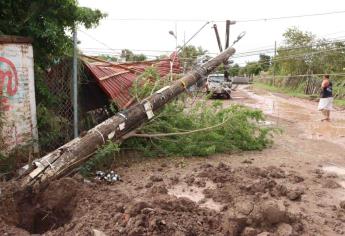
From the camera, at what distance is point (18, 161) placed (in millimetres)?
5621

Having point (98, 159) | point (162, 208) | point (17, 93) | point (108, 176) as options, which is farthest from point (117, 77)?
point (162, 208)

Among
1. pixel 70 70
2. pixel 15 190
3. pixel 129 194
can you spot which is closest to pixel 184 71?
pixel 70 70

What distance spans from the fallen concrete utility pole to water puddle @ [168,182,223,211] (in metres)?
1.38

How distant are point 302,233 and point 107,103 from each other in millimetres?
4999

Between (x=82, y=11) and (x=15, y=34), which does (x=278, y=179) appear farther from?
(x=15, y=34)

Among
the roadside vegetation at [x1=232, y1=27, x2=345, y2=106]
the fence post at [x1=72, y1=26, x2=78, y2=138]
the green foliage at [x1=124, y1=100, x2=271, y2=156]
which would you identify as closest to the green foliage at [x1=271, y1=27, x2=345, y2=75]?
the roadside vegetation at [x1=232, y1=27, x2=345, y2=106]

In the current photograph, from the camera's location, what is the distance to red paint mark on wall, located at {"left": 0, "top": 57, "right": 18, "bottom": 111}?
5.43 metres

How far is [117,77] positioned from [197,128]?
75.0 inches

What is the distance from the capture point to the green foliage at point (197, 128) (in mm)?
7352

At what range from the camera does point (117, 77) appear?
25.5 feet

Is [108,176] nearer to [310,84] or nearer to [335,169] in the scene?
[335,169]

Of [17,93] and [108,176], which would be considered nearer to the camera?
[17,93]

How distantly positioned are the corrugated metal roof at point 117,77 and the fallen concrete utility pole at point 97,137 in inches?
18.4

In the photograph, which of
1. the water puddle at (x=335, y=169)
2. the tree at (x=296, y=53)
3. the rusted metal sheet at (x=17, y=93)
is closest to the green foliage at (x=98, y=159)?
the rusted metal sheet at (x=17, y=93)
